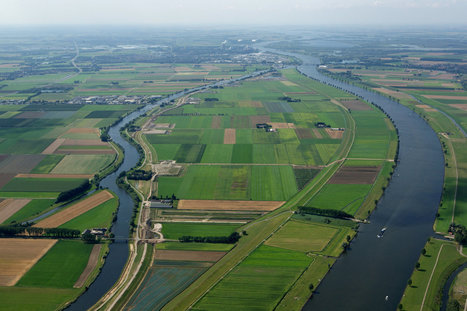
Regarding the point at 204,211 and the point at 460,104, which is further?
the point at 460,104

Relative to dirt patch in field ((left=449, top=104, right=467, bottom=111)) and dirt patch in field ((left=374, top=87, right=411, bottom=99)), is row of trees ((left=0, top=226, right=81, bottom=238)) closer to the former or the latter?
dirt patch in field ((left=449, top=104, right=467, bottom=111))

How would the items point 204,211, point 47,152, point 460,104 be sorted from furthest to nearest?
point 460,104 < point 47,152 < point 204,211

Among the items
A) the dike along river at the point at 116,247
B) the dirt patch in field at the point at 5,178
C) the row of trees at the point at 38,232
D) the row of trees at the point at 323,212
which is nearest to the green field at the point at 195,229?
the dike along river at the point at 116,247

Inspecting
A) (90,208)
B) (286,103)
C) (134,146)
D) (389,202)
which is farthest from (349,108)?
(90,208)

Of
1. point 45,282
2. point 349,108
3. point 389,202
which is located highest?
point 349,108

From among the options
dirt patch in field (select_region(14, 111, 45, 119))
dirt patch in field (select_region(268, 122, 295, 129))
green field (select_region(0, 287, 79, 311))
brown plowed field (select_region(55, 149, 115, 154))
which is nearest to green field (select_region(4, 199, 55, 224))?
green field (select_region(0, 287, 79, 311))

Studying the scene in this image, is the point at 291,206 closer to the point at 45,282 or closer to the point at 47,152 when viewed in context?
the point at 45,282
